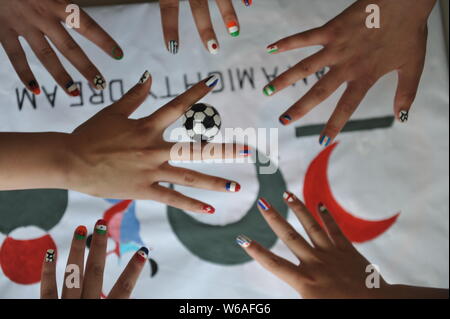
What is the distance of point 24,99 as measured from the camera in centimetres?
129

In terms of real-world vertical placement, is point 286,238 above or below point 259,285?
above

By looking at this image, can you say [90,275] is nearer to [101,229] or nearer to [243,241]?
[101,229]

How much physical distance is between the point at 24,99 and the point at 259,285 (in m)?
1.06

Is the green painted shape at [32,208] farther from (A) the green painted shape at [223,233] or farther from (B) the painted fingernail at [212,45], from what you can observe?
(B) the painted fingernail at [212,45]

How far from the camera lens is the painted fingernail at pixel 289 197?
117cm

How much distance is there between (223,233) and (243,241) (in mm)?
131

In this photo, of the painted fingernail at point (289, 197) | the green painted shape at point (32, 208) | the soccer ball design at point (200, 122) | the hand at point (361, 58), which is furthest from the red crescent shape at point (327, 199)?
the green painted shape at point (32, 208)

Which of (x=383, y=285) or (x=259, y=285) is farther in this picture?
(x=259, y=285)

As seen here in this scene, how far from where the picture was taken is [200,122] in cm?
112

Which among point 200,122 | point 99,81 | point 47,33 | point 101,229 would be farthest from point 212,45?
point 101,229

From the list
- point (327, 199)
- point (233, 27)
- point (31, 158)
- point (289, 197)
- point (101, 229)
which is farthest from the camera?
point (327, 199)
